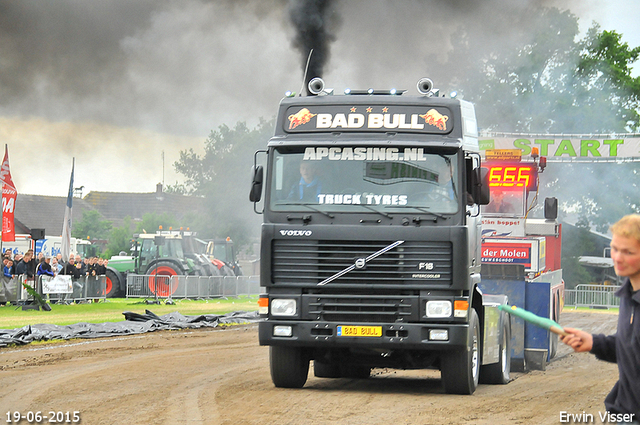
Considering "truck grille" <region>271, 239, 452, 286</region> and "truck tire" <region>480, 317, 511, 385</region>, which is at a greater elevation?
"truck grille" <region>271, 239, 452, 286</region>

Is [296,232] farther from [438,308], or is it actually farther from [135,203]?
[135,203]

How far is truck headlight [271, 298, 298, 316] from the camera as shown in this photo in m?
9.83

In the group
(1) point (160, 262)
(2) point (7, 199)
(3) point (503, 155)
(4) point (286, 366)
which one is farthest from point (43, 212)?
(4) point (286, 366)

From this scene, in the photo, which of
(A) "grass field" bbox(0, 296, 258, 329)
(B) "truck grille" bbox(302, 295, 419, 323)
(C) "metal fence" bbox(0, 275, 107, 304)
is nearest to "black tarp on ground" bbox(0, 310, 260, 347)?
(A) "grass field" bbox(0, 296, 258, 329)

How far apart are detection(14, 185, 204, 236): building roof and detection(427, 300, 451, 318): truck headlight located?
207ft

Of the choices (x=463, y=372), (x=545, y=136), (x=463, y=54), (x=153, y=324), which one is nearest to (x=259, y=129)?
(x=463, y=54)

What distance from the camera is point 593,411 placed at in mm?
9016

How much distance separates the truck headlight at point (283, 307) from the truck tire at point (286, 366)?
72 cm

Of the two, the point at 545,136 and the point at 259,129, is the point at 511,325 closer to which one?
the point at 545,136

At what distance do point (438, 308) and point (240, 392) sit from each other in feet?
8.22

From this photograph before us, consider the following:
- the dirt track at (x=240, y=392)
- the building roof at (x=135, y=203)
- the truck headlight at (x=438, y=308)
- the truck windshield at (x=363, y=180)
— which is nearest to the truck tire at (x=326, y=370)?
the dirt track at (x=240, y=392)

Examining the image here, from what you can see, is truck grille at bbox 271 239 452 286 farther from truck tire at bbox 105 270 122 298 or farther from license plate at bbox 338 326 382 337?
truck tire at bbox 105 270 122 298

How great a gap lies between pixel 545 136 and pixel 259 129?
3616 centimetres

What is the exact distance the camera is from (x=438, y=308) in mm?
9594
